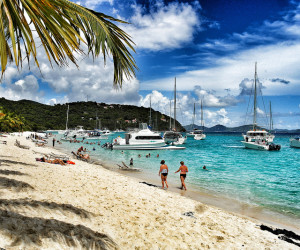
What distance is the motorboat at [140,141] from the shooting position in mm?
39594

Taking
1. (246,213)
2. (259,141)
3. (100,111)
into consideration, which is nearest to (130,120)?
(100,111)

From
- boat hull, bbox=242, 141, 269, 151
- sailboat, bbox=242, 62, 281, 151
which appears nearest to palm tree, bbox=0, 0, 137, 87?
sailboat, bbox=242, 62, 281, 151

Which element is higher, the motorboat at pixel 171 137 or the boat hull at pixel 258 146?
the motorboat at pixel 171 137

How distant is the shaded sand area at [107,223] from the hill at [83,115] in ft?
299

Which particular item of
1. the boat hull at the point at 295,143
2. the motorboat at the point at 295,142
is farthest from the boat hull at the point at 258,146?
the boat hull at the point at 295,143

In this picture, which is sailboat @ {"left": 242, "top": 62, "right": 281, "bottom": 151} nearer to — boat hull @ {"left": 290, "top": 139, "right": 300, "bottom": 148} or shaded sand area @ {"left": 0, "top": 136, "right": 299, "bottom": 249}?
boat hull @ {"left": 290, "top": 139, "right": 300, "bottom": 148}

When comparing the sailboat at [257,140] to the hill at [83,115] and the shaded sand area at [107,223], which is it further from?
the hill at [83,115]

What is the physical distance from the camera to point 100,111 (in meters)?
175

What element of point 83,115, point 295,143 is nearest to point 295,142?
point 295,143

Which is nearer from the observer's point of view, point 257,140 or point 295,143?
point 257,140

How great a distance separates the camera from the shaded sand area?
4.39 meters

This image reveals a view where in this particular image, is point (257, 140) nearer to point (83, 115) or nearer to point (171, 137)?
point (171, 137)

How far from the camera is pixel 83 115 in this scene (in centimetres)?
15212

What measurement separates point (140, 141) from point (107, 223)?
1327 inches
